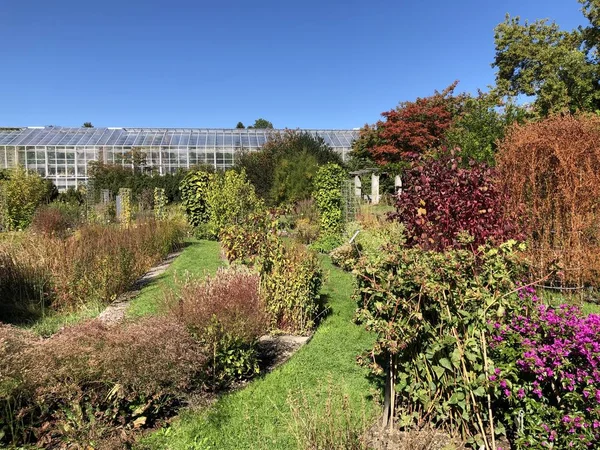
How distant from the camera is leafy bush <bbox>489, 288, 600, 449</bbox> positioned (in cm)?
210

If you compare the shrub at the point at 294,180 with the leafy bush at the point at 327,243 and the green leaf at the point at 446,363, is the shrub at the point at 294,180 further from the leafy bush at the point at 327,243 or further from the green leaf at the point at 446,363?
the green leaf at the point at 446,363

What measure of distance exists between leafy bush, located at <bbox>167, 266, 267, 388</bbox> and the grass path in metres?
0.20

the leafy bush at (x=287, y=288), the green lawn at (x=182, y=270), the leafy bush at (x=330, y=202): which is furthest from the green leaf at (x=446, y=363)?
the leafy bush at (x=330, y=202)

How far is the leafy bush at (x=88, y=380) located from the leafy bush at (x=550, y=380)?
208 centimetres

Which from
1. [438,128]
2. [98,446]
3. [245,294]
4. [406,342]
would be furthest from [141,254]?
[438,128]

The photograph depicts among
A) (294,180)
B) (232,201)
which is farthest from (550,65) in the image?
(232,201)

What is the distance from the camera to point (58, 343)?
110 inches

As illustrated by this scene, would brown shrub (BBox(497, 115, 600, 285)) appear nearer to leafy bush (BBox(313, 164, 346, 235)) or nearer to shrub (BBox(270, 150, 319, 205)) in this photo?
leafy bush (BBox(313, 164, 346, 235))

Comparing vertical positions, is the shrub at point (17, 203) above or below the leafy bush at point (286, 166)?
below

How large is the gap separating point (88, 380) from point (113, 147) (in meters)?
28.8

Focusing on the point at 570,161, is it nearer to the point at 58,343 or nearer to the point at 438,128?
the point at 58,343

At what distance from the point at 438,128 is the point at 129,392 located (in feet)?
74.4

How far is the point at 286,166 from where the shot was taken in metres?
16.4

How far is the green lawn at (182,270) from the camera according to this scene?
5.27 metres
